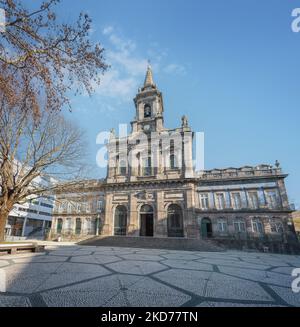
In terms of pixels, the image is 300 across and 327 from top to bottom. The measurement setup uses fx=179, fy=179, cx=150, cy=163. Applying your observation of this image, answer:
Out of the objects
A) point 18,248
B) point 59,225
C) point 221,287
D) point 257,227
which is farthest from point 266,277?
point 59,225

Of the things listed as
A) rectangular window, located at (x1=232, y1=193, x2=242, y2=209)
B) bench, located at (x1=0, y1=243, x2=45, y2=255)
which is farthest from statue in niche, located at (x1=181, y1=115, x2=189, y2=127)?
bench, located at (x1=0, y1=243, x2=45, y2=255)

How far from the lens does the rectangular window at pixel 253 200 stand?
795 inches

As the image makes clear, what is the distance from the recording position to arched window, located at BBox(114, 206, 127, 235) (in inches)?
909

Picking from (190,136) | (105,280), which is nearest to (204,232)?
(190,136)

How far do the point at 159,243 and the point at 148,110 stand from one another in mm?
20240

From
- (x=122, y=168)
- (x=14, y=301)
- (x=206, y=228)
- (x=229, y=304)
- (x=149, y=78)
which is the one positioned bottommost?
(x=229, y=304)

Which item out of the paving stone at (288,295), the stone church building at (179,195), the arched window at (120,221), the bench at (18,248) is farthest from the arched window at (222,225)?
the bench at (18,248)

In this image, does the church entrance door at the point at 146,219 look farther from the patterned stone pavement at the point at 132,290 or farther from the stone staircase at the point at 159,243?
the patterned stone pavement at the point at 132,290

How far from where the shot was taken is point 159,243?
17.8 metres

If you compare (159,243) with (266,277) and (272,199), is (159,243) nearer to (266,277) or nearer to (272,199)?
(266,277)

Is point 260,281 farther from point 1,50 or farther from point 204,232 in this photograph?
point 204,232

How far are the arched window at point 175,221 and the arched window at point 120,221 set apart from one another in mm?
5920

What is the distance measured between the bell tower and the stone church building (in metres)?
0.16

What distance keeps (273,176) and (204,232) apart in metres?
10.2
